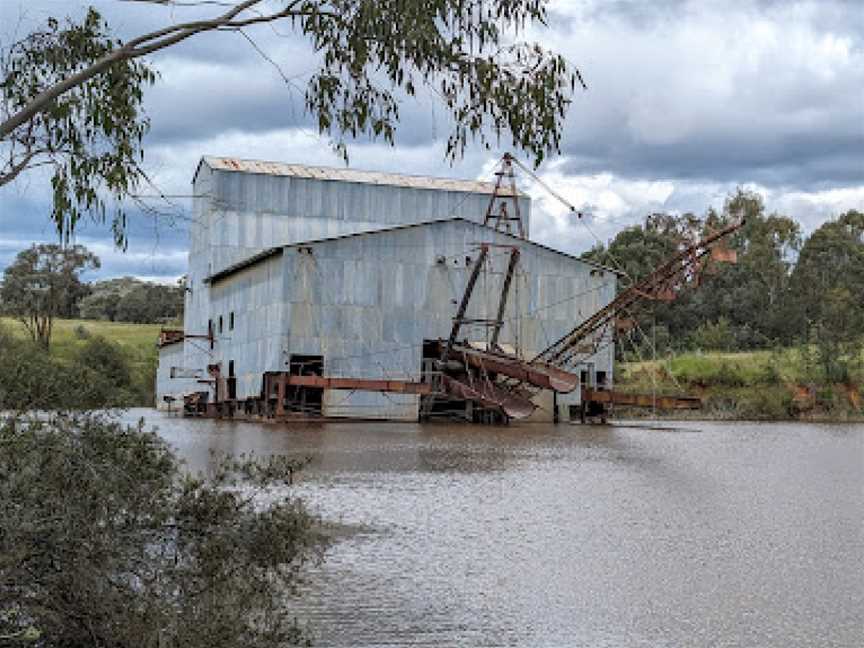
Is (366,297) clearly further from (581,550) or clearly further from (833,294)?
(833,294)

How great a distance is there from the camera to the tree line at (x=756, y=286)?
6650 cm

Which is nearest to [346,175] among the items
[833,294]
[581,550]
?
[833,294]

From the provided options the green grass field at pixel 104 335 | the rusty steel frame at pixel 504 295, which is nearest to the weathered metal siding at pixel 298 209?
the rusty steel frame at pixel 504 295

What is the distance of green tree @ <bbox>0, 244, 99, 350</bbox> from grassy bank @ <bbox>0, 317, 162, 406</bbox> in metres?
0.96

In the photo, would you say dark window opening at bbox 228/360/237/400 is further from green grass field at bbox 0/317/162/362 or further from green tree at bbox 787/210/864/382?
green grass field at bbox 0/317/162/362

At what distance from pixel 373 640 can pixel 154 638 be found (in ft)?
5.91

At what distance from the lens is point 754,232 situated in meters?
88.4

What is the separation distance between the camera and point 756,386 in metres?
52.5

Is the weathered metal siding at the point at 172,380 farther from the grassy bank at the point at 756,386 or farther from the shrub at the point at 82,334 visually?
the shrub at the point at 82,334

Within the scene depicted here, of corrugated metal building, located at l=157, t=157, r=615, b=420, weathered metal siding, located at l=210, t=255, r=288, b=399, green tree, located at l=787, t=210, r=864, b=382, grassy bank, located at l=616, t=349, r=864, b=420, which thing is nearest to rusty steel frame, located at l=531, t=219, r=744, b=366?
corrugated metal building, located at l=157, t=157, r=615, b=420

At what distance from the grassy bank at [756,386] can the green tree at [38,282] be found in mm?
37321

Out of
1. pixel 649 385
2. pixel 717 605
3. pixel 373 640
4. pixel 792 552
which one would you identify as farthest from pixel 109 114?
pixel 649 385

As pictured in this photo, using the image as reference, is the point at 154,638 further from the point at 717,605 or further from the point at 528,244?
the point at 528,244

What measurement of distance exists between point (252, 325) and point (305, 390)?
3821 millimetres
